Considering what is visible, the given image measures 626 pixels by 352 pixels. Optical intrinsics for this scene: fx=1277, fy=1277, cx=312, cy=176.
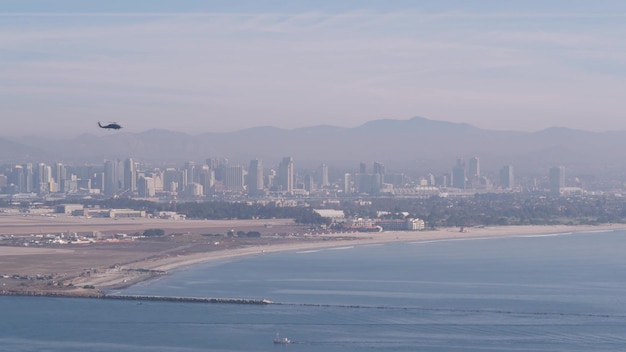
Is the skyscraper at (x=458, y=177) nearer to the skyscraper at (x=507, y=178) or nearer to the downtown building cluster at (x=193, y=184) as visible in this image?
the downtown building cluster at (x=193, y=184)

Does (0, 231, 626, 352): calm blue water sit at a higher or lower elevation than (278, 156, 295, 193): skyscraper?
lower

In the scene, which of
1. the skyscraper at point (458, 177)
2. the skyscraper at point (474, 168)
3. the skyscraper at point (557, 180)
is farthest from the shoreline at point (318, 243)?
the skyscraper at point (474, 168)

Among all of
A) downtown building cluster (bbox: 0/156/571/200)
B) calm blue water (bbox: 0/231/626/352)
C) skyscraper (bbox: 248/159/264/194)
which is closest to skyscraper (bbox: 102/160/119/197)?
downtown building cluster (bbox: 0/156/571/200)

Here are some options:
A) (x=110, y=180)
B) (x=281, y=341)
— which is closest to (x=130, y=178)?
(x=110, y=180)

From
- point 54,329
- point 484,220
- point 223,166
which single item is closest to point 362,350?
point 54,329

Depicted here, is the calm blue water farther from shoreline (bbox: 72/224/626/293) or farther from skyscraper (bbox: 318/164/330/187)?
skyscraper (bbox: 318/164/330/187)

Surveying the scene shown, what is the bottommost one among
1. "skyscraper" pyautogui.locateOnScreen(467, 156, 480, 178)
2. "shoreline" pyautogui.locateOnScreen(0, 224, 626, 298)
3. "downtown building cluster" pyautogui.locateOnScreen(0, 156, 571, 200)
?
"shoreline" pyautogui.locateOnScreen(0, 224, 626, 298)
